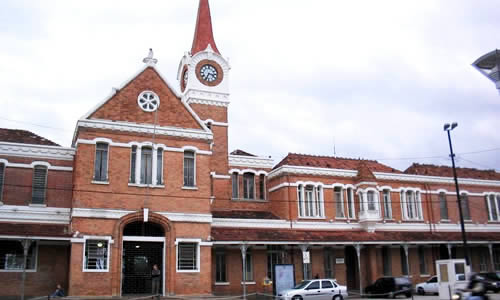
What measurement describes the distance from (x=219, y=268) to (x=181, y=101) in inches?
457

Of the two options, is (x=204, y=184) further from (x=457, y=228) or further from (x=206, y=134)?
(x=457, y=228)

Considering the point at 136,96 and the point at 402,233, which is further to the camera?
the point at 402,233

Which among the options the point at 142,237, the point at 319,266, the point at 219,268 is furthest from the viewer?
the point at 319,266

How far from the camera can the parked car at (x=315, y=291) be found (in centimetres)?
2883

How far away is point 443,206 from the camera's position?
44.2 metres

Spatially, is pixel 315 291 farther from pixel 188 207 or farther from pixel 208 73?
pixel 208 73

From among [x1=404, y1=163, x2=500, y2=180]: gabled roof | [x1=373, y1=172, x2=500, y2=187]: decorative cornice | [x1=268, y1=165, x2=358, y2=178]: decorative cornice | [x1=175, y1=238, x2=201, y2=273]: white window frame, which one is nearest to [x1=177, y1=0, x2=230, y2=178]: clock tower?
[x1=268, y1=165, x2=358, y2=178]: decorative cornice

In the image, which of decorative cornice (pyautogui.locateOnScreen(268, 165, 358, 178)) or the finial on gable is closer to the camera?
the finial on gable

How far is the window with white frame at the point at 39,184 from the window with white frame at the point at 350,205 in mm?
22609

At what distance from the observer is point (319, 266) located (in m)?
37.2

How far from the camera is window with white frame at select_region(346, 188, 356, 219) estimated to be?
1583 inches

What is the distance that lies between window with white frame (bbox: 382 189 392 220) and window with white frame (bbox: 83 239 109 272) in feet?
76.7

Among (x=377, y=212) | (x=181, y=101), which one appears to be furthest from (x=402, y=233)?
(x=181, y=101)

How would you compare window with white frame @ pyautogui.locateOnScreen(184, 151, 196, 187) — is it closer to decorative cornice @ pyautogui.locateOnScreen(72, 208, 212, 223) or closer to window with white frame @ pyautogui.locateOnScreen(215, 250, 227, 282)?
decorative cornice @ pyautogui.locateOnScreen(72, 208, 212, 223)
